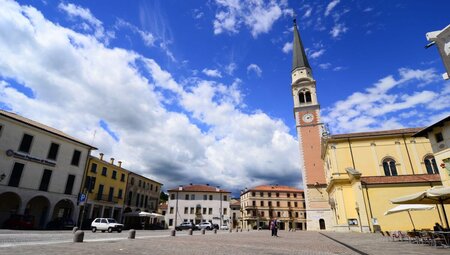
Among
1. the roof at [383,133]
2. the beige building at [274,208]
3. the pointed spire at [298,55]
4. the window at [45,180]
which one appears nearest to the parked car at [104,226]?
the window at [45,180]

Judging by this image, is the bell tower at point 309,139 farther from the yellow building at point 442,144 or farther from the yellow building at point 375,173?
the yellow building at point 442,144

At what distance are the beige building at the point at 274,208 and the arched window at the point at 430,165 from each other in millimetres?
44835

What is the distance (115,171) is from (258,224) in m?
45.1

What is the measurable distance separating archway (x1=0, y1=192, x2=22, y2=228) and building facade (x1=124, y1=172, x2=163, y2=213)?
17697 millimetres

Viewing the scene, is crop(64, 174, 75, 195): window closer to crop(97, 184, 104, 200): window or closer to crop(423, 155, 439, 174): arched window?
crop(97, 184, 104, 200): window

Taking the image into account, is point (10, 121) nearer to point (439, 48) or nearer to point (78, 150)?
point (78, 150)

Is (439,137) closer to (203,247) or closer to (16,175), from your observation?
(203,247)

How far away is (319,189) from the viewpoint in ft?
139

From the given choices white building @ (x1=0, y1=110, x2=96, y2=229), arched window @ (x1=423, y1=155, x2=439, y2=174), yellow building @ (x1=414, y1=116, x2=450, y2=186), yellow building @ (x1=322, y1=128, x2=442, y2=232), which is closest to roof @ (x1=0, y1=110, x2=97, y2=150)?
white building @ (x1=0, y1=110, x2=96, y2=229)

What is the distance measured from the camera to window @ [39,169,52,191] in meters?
26.2

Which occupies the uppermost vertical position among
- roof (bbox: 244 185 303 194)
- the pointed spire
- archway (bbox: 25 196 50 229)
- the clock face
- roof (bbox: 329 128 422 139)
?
the pointed spire

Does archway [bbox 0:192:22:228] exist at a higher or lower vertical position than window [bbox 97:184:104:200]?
lower

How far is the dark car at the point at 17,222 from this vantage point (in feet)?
72.2

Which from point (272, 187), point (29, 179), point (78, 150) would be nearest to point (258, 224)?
point (272, 187)
